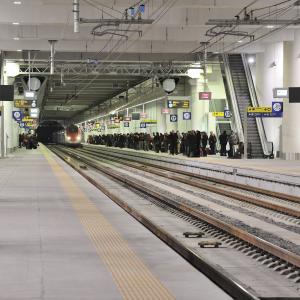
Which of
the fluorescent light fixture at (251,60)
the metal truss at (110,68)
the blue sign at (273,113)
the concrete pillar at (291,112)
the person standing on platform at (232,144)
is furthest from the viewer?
the metal truss at (110,68)

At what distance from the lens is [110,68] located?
46594 millimetres

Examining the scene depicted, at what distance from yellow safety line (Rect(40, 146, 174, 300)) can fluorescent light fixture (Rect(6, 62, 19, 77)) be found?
34.7m

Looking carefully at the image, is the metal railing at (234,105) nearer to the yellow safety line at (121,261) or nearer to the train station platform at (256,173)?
the train station platform at (256,173)

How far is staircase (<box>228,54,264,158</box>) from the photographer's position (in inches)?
1618

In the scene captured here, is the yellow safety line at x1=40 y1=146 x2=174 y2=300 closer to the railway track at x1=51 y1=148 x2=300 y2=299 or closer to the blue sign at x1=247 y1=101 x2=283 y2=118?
the railway track at x1=51 y1=148 x2=300 y2=299

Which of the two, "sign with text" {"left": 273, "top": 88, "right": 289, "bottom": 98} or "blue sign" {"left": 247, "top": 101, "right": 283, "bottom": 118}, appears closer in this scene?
"sign with text" {"left": 273, "top": 88, "right": 289, "bottom": 98}

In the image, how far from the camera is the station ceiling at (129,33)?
28828mm

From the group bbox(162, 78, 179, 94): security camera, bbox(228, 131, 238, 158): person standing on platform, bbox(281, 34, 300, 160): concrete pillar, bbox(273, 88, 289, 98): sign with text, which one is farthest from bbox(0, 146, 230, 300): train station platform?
bbox(162, 78, 179, 94): security camera

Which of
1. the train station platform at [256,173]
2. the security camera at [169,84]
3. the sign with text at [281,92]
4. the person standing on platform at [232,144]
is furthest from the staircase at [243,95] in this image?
the sign with text at [281,92]

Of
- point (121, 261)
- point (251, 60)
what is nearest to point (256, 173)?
point (121, 261)

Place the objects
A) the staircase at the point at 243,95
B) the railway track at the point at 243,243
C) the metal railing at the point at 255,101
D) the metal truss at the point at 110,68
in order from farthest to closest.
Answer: the metal truss at the point at 110,68
the staircase at the point at 243,95
the metal railing at the point at 255,101
the railway track at the point at 243,243

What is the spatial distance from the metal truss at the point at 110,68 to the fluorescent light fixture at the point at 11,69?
45 centimetres

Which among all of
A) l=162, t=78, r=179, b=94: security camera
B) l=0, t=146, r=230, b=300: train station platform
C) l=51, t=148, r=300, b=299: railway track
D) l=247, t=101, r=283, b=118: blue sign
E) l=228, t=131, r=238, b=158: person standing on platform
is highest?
l=162, t=78, r=179, b=94: security camera

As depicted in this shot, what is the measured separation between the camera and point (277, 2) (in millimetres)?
28141
